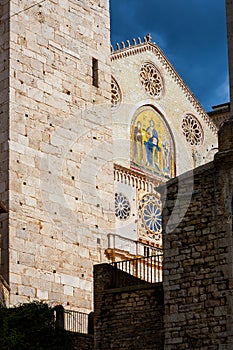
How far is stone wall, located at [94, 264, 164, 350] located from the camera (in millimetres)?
14227

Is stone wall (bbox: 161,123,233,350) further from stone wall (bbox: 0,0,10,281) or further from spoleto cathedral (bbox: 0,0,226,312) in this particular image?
stone wall (bbox: 0,0,10,281)

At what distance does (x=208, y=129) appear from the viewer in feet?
103

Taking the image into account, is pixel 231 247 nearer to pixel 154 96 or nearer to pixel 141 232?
pixel 141 232

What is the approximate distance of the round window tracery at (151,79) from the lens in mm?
28391

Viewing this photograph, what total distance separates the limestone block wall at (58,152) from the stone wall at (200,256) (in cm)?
419

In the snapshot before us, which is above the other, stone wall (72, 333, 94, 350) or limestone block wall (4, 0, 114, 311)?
limestone block wall (4, 0, 114, 311)

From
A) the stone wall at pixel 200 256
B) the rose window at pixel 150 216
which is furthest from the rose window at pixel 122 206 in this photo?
the stone wall at pixel 200 256

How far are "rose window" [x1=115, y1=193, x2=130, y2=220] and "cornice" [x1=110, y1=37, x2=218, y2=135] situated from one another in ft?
14.8

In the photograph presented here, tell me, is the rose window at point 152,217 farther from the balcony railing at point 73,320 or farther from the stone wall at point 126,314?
the stone wall at point 126,314

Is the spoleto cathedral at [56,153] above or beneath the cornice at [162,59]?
beneath

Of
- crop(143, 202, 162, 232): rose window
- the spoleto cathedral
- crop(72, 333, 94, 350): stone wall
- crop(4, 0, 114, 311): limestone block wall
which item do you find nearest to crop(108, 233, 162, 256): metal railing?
the spoleto cathedral

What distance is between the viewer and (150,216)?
26203 mm

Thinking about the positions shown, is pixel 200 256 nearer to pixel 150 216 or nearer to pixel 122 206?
pixel 122 206

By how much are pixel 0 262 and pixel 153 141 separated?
1138 centimetres
